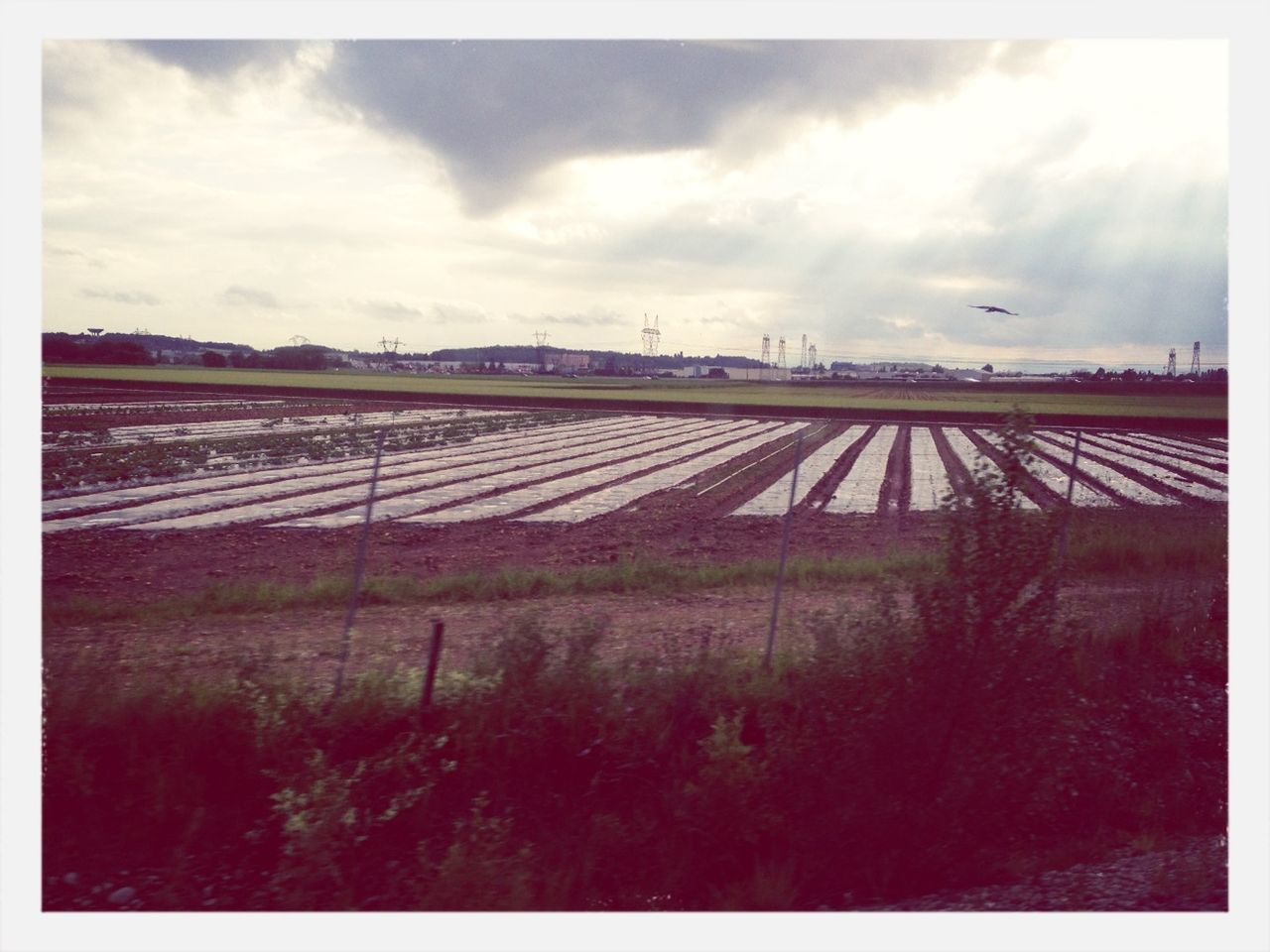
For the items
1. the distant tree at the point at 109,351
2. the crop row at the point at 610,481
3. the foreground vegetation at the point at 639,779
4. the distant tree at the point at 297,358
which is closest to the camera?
the foreground vegetation at the point at 639,779

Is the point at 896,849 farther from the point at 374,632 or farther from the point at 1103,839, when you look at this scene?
the point at 374,632

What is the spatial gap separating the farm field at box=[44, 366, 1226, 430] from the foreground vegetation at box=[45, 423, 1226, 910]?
2.66m

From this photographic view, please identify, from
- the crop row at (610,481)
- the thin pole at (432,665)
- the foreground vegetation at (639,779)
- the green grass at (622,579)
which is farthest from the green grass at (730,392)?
the thin pole at (432,665)

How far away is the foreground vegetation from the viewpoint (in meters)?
4.52

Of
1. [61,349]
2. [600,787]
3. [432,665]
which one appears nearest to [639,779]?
[600,787]

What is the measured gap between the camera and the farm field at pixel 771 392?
7.38 m

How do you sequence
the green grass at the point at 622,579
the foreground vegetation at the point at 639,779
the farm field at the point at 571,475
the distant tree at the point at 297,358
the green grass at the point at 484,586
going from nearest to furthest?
the foreground vegetation at the point at 639,779 < the distant tree at the point at 297,358 < the green grass at the point at 484,586 < the green grass at the point at 622,579 < the farm field at the point at 571,475

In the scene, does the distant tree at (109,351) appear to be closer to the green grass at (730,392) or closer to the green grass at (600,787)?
the green grass at (730,392)

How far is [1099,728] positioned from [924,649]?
2.37 m

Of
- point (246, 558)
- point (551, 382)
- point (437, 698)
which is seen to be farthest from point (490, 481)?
point (437, 698)

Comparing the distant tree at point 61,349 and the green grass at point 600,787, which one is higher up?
the distant tree at point 61,349

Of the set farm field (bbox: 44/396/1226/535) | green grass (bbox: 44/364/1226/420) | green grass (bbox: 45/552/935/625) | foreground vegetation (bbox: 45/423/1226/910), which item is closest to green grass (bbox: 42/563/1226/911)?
foreground vegetation (bbox: 45/423/1226/910)

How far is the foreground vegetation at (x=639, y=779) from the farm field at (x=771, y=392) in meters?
2.66

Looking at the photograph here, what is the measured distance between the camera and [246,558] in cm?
1033
